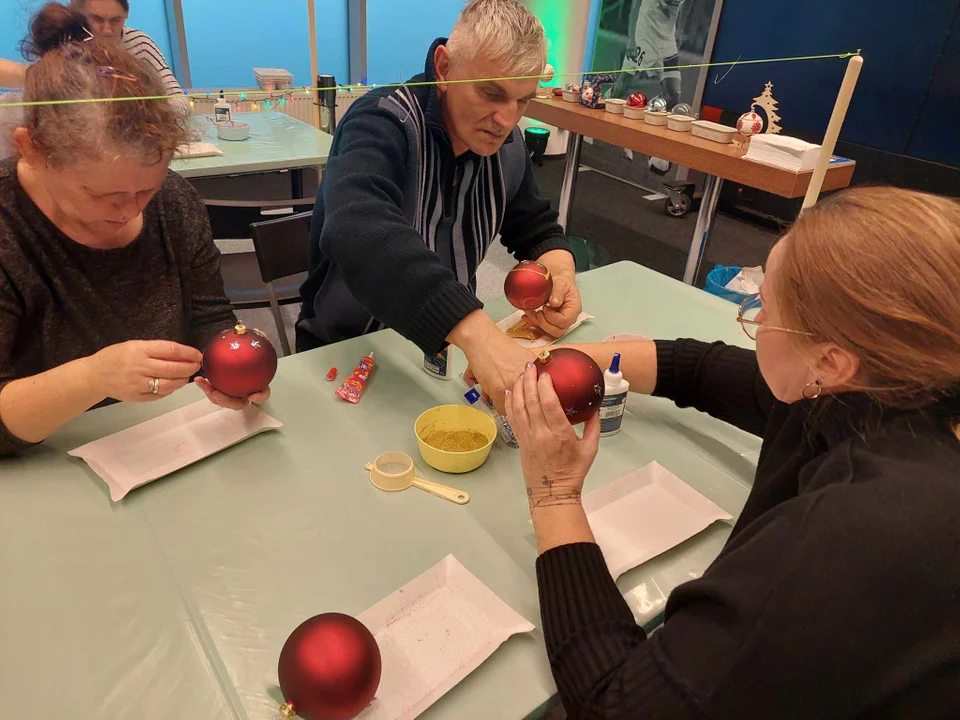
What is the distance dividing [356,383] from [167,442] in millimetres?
384

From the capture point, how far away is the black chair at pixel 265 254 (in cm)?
212

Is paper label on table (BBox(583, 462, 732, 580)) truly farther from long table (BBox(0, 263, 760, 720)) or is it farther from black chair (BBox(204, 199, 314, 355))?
black chair (BBox(204, 199, 314, 355))

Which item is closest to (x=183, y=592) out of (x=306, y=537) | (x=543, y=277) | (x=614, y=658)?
(x=306, y=537)

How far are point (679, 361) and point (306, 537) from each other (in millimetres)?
862

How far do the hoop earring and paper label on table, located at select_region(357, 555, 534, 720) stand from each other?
0.50 m

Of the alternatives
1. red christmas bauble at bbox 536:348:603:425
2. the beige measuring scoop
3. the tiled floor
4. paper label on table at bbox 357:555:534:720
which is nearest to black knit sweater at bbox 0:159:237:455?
the beige measuring scoop

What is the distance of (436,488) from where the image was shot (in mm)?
1149

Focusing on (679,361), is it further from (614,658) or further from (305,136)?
(305,136)

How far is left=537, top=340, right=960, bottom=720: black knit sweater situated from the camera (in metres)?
0.66

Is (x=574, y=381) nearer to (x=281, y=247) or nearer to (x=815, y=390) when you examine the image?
(x=815, y=390)

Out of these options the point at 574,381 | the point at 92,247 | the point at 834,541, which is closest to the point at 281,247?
the point at 92,247

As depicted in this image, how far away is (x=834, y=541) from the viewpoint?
67 cm

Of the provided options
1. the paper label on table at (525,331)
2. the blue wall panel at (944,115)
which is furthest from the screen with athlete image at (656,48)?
the paper label on table at (525,331)

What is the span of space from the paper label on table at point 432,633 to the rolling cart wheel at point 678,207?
5.02m
